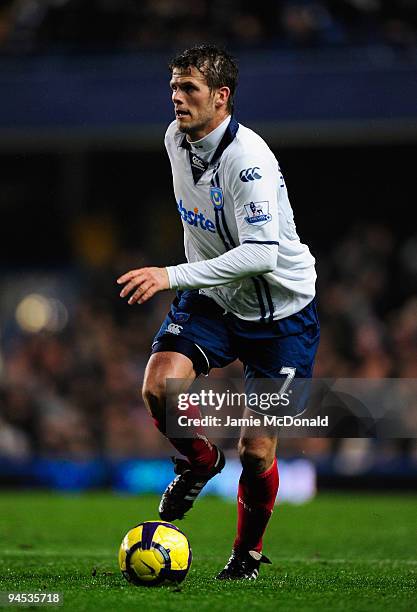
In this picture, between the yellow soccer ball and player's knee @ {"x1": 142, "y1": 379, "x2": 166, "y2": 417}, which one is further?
player's knee @ {"x1": 142, "y1": 379, "x2": 166, "y2": 417}

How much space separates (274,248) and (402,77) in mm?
8556

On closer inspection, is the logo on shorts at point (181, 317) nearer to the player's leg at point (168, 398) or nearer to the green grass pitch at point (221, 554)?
the player's leg at point (168, 398)

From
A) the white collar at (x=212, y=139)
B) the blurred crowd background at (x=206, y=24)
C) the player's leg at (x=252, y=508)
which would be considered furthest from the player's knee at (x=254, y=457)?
the blurred crowd background at (x=206, y=24)

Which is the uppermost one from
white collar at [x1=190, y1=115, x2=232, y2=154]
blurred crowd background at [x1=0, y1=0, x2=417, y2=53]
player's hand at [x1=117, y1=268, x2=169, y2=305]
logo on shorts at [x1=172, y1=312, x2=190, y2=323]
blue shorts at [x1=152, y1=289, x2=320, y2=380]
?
blurred crowd background at [x1=0, y1=0, x2=417, y2=53]

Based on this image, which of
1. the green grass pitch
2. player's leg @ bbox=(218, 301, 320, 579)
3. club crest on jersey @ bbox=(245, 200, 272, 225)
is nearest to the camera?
the green grass pitch

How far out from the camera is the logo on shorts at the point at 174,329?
5.87 meters

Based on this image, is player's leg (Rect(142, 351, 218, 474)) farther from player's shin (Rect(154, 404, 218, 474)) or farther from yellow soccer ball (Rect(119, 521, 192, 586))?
yellow soccer ball (Rect(119, 521, 192, 586))

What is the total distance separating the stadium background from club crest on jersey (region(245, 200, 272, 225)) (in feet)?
23.2

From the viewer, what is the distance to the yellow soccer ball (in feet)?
17.5

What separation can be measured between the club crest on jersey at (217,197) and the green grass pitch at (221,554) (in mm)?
1815

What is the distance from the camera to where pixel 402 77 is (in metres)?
13.6

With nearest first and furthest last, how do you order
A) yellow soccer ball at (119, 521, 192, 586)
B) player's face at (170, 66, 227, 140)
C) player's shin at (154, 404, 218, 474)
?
yellow soccer ball at (119, 521, 192, 586)
player's face at (170, 66, 227, 140)
player's shin at (154, 404, 218, 474)

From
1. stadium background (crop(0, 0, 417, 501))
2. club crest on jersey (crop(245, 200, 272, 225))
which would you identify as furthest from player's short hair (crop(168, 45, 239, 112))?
stadium background (crop(0, 0, 417, 501))

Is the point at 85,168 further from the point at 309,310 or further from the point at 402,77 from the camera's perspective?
the point at 309,310
